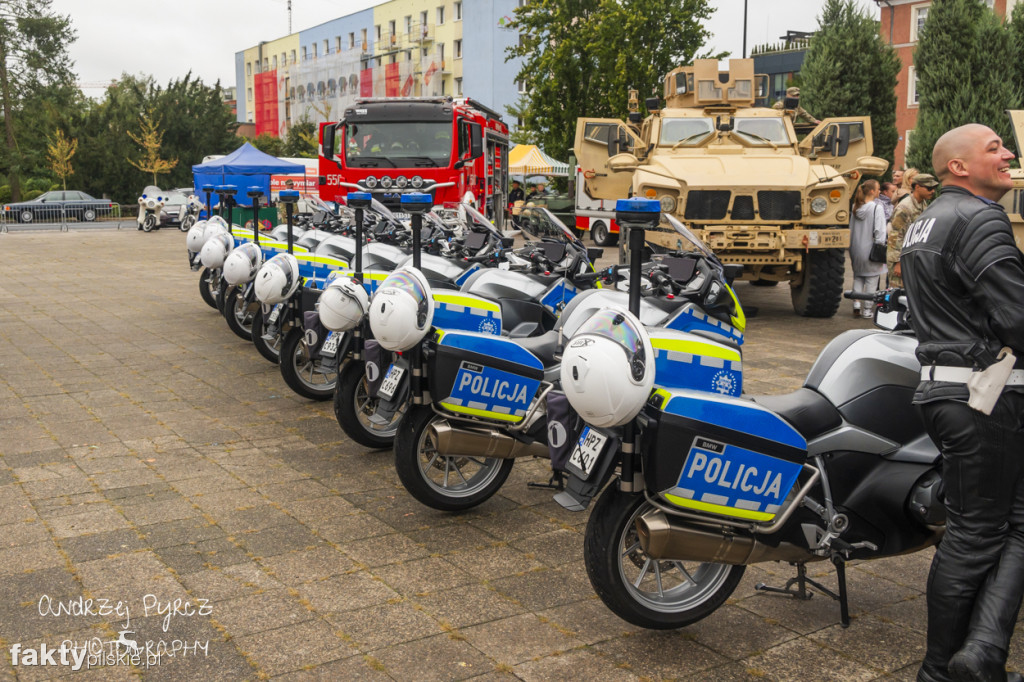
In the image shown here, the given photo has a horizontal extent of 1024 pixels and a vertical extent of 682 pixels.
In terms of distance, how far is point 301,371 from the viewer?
25.5ft

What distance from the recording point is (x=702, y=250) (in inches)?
217

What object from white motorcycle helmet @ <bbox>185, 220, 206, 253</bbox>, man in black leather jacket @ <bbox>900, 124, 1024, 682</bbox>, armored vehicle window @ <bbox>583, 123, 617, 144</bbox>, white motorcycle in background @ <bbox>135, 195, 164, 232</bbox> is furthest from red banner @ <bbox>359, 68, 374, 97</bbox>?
man in black leather jacket @ <bbox>900, 124, 1024, 682</bbox>

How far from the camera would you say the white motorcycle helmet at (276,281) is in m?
7.60

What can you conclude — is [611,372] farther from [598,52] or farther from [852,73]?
[598,52]

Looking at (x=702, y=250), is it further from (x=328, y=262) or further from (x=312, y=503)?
(x=328, y=262)

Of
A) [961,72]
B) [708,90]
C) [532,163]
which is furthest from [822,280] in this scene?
[532,163]

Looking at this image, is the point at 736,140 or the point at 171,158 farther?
the point at 171,158

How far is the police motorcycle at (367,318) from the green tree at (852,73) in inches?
916

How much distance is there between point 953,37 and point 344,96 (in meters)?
50.6

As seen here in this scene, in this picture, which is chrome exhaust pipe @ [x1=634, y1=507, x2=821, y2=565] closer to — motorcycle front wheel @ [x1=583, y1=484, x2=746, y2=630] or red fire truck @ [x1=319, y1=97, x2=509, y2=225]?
motorcycle front wheel @ [x1=583, y1=484, x2=746, y2=630]

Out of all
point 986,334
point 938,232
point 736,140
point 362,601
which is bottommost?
point 362,601

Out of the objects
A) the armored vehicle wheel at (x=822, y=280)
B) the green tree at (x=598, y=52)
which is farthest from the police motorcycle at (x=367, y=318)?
A: the green tree at (x=598, y=52)

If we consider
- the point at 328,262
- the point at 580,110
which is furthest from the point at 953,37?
the point at 328,262

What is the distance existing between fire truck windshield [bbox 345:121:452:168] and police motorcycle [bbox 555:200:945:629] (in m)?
11.9
